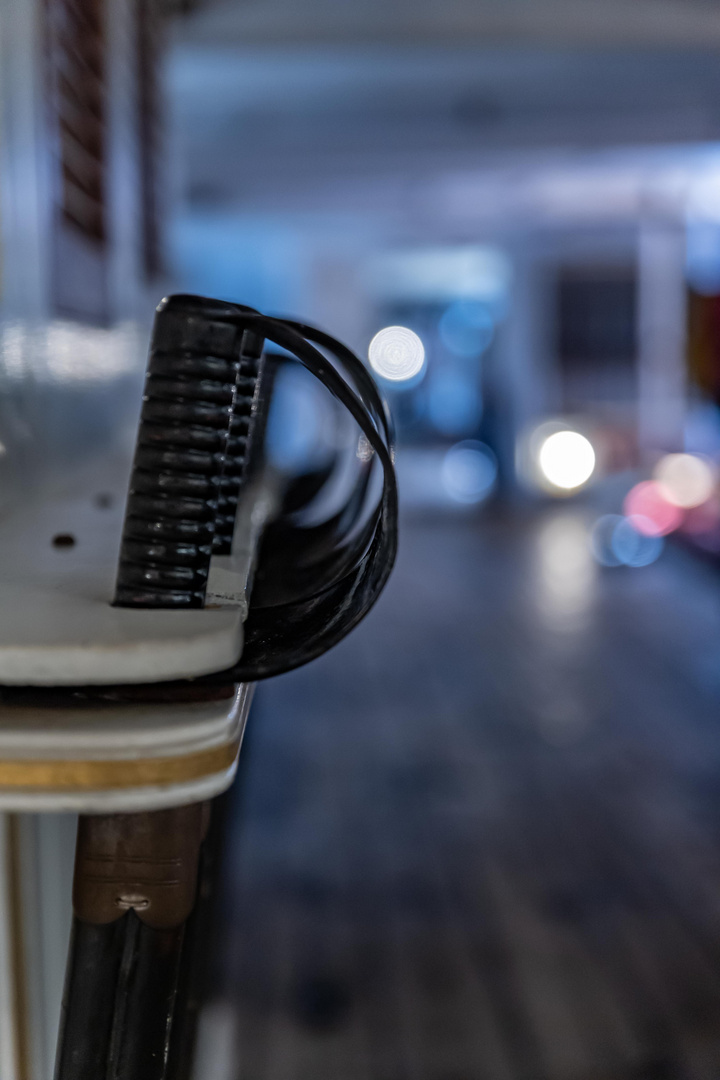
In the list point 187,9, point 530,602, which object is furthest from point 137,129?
point 530,602

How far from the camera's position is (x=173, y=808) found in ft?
2.38

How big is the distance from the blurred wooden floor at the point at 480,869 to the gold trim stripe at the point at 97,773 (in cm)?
128

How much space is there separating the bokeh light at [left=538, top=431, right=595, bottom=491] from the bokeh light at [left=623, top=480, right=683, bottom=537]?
242 cm

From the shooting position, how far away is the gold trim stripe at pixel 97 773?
619 millimetres

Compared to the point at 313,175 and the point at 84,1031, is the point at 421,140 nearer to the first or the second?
the point at 313,175

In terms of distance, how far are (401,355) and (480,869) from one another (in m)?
13.8

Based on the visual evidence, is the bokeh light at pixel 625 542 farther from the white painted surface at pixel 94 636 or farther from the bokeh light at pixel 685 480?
the white painted surface at pixel 94 636

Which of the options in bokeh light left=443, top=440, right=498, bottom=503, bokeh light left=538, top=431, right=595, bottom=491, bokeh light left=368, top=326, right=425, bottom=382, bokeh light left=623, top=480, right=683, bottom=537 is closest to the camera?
bokeh light left=623, top=480, right=683, bottom=537

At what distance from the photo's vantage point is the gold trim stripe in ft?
2.03

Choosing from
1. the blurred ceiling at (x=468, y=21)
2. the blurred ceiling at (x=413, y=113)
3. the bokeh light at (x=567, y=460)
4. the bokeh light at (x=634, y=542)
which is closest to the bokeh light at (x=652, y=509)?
the bokeh light at (x=634, y=542)

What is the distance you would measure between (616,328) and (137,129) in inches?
317

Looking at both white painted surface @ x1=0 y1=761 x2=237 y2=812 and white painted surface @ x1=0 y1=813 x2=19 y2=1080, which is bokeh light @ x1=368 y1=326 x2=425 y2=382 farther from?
white painted surface @ x1=0 y1=761 x2=237 y2=812

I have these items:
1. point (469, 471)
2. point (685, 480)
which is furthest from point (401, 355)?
point (685, 480)

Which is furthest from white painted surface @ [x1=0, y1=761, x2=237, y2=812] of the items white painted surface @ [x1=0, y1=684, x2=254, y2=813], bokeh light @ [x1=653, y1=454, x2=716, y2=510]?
bokeh light @ [x1=653, y1=454, x2=716, y2=510]
